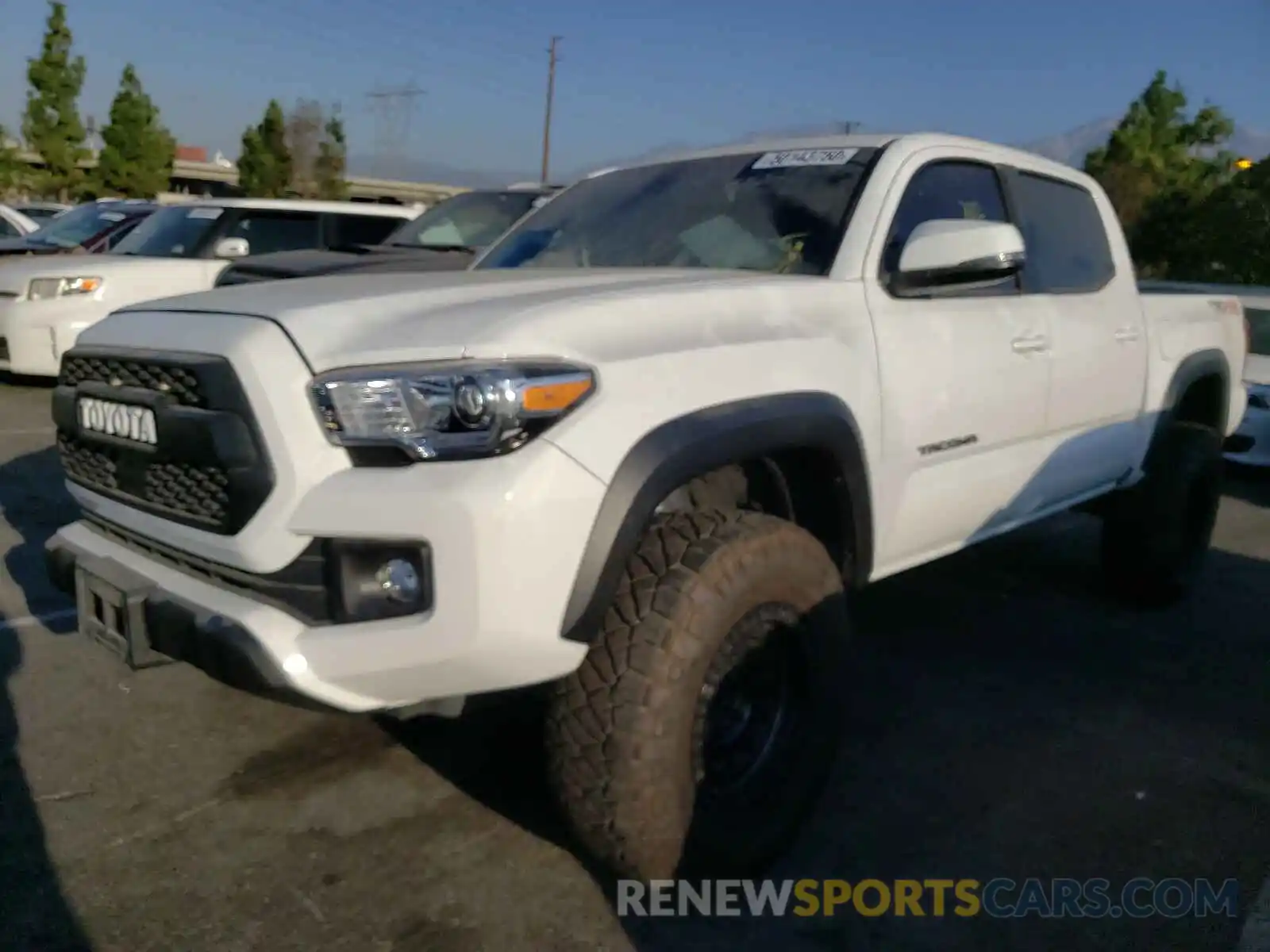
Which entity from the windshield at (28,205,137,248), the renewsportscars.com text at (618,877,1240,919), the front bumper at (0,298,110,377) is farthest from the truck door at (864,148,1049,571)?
the windshield at (28,205,137,248)

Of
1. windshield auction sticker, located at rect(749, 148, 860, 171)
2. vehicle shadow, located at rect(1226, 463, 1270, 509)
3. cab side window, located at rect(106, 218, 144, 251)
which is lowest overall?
vehicle shadow, located at rect(1226, 463, 1270, 509)

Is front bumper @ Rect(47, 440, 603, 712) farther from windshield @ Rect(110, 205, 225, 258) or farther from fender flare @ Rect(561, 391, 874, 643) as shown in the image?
windshield @ Rect(110, 205, 225, 258)

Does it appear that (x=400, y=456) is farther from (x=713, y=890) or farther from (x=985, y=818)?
(x=985, y=818)

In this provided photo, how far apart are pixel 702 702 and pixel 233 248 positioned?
26.1 ft

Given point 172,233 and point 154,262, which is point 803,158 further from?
point 172,233

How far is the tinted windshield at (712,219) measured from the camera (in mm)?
3535

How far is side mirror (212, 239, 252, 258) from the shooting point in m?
9.45

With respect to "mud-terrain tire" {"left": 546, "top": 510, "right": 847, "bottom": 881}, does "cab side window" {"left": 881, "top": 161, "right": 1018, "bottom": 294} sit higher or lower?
higher

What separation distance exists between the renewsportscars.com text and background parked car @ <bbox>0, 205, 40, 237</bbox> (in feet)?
46.4

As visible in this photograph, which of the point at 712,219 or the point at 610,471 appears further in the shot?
the point at 712,219

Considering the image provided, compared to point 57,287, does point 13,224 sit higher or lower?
higher

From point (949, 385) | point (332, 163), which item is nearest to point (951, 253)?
point (949, 385)

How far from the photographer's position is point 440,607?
2.31 metres

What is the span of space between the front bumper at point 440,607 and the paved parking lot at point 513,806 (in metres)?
0.51
